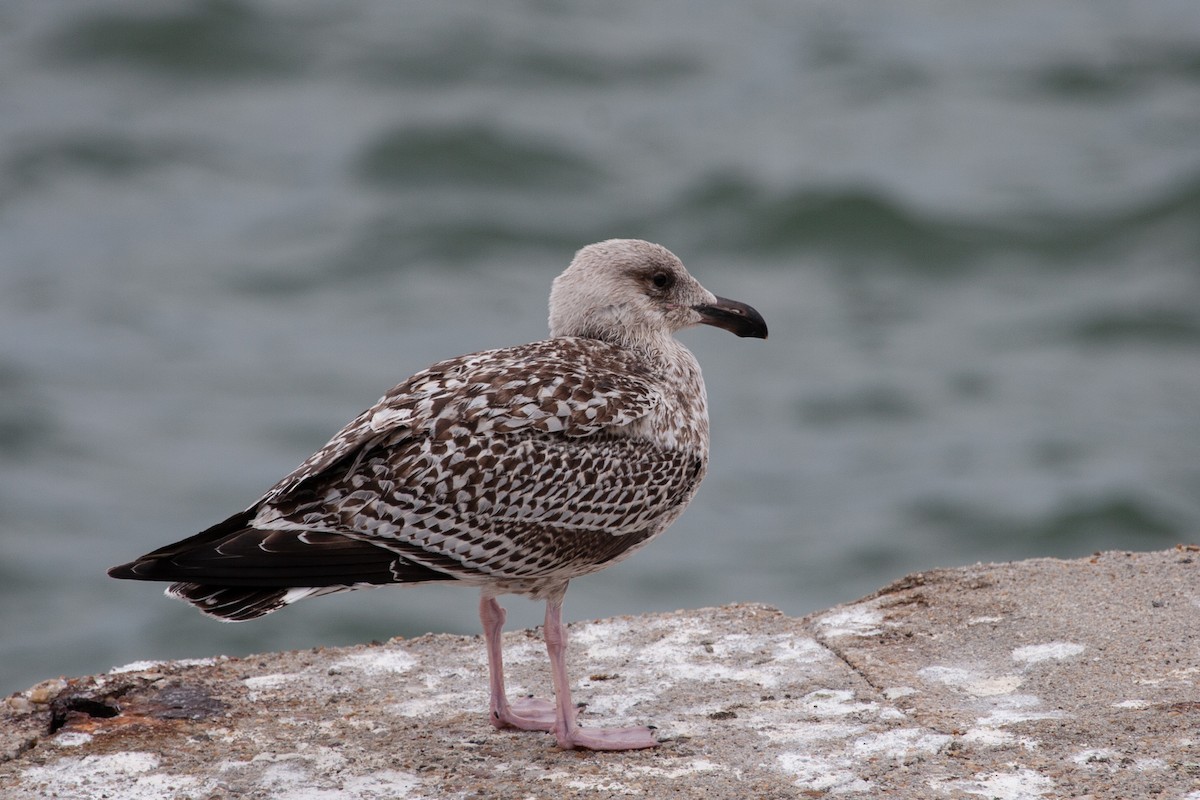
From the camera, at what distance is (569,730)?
6.04 metres

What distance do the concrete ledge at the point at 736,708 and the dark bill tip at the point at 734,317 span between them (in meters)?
1.32

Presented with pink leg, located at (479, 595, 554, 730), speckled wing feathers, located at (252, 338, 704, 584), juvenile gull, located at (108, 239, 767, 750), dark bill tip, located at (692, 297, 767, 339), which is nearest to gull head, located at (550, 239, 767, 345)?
dark bill tip, located at (692, 297, 767, 339)

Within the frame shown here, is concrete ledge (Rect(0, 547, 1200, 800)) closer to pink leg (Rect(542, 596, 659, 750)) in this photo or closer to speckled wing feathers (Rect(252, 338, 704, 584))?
pink leg (Rect(542, 596, 659, 750))

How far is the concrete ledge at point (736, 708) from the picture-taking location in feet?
18.3

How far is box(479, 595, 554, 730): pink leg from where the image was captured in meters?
6.25

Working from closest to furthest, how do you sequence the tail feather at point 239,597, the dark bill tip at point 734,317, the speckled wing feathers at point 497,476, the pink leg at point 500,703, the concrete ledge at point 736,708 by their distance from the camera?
the concrete ledge at point 736,708 → the tail feather at point 239,597 → the speckled wing feathers at point 497,476 → the pink leg at point 500,703 → the dark bill tip at point 734,317

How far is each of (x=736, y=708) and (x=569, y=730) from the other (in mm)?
691

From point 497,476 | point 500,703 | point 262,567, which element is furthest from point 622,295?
point 262,567

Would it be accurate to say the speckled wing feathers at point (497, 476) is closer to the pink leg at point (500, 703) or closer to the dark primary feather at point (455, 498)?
the dark primary feather at point (455, 498)

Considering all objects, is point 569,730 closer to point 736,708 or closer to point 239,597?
point 736,708

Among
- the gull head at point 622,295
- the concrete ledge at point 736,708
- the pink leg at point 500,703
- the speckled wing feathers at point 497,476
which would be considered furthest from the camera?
the gull head at point 622,295

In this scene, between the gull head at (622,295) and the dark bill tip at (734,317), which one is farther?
the dark bill tip at (734,317)

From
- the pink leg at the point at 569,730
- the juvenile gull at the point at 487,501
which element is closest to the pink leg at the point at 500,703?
the juvenile gull at the point at 487,501

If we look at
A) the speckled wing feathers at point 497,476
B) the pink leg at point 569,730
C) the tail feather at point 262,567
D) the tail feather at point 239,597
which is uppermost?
the speckled wing feathers at point 497,476
